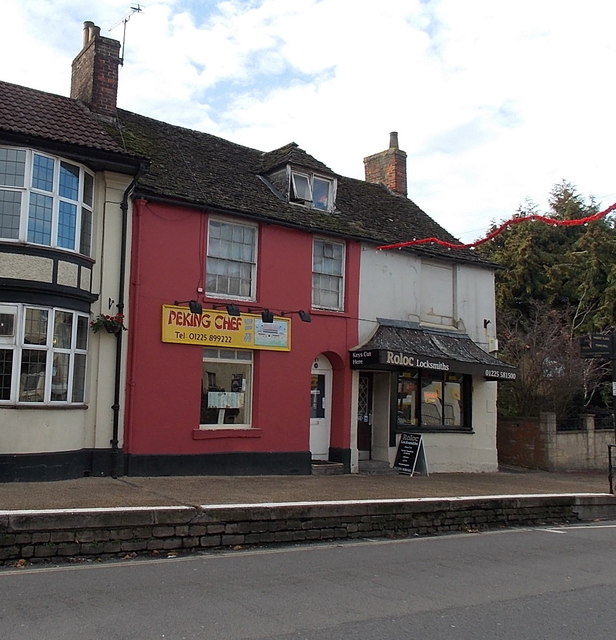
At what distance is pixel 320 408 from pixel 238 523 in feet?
25.9

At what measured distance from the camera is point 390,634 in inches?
233

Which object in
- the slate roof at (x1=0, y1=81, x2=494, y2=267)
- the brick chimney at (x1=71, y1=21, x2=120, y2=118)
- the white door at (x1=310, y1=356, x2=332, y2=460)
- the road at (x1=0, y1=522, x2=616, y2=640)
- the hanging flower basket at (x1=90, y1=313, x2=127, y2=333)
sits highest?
the brick chimney at (x1=71, y1=21, x2=120, y2=118)

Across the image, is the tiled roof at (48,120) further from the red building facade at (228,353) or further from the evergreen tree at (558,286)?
the evergreen tree at (558,286)

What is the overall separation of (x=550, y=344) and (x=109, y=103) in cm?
1776

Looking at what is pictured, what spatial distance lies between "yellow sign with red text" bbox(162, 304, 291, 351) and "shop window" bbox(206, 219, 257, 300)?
1.92 ft

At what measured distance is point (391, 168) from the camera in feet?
75.2

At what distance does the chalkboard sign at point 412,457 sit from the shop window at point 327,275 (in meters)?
3.68

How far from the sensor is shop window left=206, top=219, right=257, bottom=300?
15.5 metres

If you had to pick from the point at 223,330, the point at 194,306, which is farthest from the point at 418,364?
the point at 194,306

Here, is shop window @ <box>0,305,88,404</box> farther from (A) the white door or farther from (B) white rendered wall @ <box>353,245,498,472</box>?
(B) white rendered wall @ <box>353,245,498,472</box>

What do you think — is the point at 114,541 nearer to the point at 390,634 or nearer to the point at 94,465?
the point at 390,634

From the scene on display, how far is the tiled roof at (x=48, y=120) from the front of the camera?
1277cm

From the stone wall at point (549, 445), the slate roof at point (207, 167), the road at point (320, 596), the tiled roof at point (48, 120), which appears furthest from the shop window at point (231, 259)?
the stone wall at point (549, 445)

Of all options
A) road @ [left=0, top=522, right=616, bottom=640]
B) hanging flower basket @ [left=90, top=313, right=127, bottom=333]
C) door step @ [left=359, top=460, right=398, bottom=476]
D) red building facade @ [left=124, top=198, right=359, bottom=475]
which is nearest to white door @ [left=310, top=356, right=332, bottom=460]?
red building facade @ [left=124, top=198, right=359, bottom=475]
